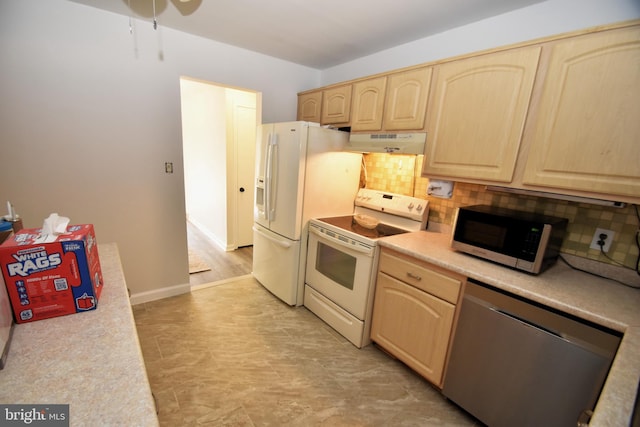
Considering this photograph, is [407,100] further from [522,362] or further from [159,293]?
[159,293]

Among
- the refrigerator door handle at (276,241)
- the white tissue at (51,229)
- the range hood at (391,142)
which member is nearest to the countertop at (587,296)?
the range hood at (391,142)

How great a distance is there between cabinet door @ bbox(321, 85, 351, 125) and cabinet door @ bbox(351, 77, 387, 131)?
10 centimetres

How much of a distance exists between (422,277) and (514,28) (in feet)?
5.61

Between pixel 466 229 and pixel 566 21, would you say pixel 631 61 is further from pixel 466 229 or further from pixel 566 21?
pixel 466 229

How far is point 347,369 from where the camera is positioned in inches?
75.3

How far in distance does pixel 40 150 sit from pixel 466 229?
118 inches

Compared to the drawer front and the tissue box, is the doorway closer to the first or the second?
the drawer front

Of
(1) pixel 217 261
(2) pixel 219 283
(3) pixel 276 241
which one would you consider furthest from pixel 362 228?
(1) pixel 217 261

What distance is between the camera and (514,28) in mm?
1729

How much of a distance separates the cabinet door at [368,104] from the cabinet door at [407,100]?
6 centimetres

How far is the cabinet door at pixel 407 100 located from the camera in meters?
1.85

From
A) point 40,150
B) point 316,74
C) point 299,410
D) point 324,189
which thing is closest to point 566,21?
point 324,189

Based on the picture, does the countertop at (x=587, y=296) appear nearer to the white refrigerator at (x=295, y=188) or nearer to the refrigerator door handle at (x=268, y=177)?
the white refrigerator at (x=295, y=188)

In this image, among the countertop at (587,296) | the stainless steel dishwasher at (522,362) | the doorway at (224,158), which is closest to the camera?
the countertop at (587,296)
